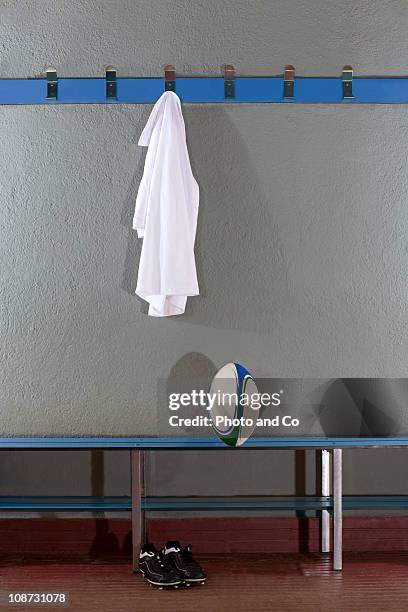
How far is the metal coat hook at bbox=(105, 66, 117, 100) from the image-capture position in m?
3.13


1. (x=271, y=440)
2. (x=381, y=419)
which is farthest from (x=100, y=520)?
(x=381, y=419)

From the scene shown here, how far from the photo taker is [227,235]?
3184 millimetres

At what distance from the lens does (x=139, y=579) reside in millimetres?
2938

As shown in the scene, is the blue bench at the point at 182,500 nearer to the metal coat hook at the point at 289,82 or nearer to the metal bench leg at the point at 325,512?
the metal bench leg at the point at 325,512

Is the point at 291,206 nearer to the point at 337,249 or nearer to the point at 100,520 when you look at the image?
the point at 337,249

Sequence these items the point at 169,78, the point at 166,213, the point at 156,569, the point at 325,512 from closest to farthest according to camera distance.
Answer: the point at 156,569 < the point at 166,213 < the point at 169,78 < the point at 325,512

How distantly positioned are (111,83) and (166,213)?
26.0 inches

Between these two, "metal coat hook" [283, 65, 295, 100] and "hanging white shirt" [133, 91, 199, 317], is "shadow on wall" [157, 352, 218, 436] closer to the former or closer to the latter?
"hanging white shirt" [133, 91, 199, 317]

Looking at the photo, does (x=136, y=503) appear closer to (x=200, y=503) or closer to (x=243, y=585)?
(x=200, y=503)

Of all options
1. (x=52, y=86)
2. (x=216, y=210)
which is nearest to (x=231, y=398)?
(x=216, y=210)

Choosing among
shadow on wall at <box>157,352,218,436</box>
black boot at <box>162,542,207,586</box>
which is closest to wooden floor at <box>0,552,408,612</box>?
black boot at <box>162,542,207,586</box>

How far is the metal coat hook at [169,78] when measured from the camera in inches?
123

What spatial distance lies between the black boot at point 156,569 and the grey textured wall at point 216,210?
0.66 metres

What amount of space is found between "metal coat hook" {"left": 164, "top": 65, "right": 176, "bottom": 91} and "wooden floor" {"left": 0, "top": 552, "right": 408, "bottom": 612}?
2104 mm
